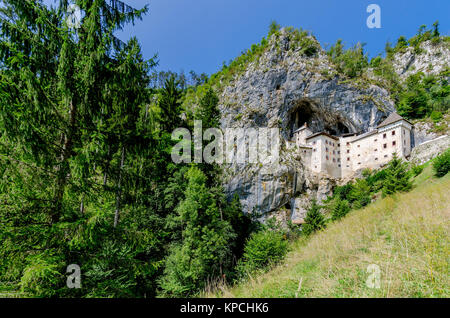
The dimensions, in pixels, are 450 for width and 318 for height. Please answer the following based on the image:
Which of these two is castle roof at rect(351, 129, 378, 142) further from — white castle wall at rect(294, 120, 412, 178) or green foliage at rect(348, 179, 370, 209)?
green foliage at rect(348, 179, 370, 209)

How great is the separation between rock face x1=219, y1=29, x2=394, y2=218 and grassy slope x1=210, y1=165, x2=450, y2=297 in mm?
27101

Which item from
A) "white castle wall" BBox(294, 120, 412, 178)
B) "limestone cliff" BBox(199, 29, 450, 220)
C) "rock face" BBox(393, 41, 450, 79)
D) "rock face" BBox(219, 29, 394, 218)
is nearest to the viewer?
"limestone cliff" BBox(199, 29, 450, 220)

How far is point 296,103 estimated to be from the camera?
40562 mm

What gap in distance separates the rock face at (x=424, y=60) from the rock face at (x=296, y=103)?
105ft

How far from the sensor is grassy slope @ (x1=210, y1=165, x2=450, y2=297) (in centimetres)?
265

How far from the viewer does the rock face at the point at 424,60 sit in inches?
2147

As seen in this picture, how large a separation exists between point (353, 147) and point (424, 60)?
48933 millimetres

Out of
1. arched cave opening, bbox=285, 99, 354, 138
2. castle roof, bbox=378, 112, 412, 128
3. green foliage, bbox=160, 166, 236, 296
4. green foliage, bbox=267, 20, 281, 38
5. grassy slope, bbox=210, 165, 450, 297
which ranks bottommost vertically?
green foliage, bbox=160, 166, 236, 296

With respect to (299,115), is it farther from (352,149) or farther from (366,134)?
(366,134)

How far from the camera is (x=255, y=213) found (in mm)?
29375

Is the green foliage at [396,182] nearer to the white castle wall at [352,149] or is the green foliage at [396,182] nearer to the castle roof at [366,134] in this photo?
the white castle wall at [352,149]

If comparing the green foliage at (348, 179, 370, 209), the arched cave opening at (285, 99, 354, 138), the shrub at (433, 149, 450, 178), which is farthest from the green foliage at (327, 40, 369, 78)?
the shrub at (433, 149, 450, 178)

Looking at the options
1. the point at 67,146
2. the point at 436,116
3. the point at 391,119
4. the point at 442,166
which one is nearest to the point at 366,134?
the point at 391,119
